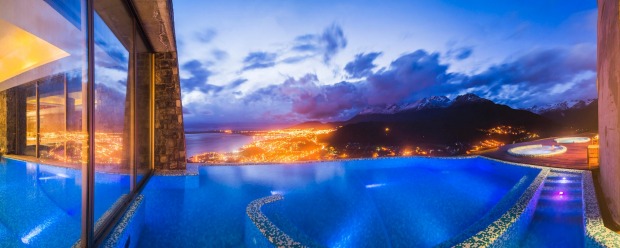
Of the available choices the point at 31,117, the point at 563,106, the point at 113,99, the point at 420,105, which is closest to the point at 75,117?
the point at 31,117

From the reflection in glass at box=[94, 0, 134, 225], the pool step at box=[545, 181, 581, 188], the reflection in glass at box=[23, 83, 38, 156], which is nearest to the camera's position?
the reflection in glass at box=[23, 83, 38, 156]

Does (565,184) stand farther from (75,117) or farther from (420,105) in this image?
(420,105)

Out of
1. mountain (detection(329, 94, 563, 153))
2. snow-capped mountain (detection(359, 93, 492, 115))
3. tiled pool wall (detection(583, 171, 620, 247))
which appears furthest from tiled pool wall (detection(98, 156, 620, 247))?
snow-capped mountain (detection(359, 93, 492, 115))

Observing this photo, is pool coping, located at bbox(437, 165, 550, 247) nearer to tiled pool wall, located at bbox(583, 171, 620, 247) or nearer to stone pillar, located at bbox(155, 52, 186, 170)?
tiled pool wall, located at bbox(583, 171, 620, 247)

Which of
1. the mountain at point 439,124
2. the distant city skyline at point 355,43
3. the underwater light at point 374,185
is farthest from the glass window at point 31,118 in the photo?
the mountain at point 439,124

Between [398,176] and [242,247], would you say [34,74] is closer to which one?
[242,247]

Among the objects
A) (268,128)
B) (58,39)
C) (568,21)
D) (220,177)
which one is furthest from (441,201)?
(268,128)

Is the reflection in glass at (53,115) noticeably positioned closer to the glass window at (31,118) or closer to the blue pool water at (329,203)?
the glass window at (31,118)
